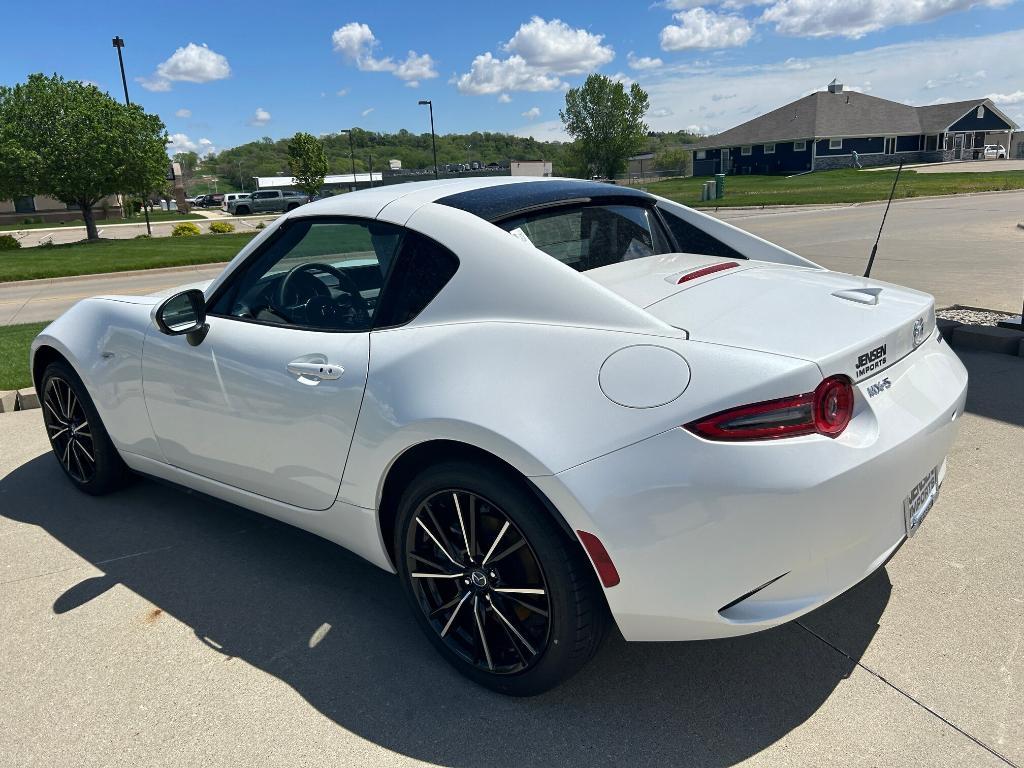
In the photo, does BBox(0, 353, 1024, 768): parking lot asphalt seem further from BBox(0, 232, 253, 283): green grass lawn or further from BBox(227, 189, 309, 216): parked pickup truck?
BBox(227, 189, 309, 216): parked pickup truck

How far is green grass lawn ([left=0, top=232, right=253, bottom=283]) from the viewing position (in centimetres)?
1839

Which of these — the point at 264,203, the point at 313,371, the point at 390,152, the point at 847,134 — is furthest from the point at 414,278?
the point at 390,152

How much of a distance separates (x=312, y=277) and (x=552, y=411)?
5.45 ft

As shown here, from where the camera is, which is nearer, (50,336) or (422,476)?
(422,476)

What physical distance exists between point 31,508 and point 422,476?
9.71 feet

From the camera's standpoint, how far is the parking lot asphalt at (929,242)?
10.1m

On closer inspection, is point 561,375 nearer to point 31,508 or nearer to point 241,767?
point 241,767

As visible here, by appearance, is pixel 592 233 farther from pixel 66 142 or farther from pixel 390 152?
pixel 390 152

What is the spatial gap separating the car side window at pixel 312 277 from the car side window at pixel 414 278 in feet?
0.57

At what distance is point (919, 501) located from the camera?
8.17 ft

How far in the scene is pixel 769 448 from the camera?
2.04 metres

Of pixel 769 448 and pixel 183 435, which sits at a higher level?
pixel 769 448

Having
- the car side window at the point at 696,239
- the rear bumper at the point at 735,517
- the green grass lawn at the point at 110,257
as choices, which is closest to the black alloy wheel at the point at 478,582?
the rear bumper at the point at 735,517

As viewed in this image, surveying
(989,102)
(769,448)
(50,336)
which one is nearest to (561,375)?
(769,448)
